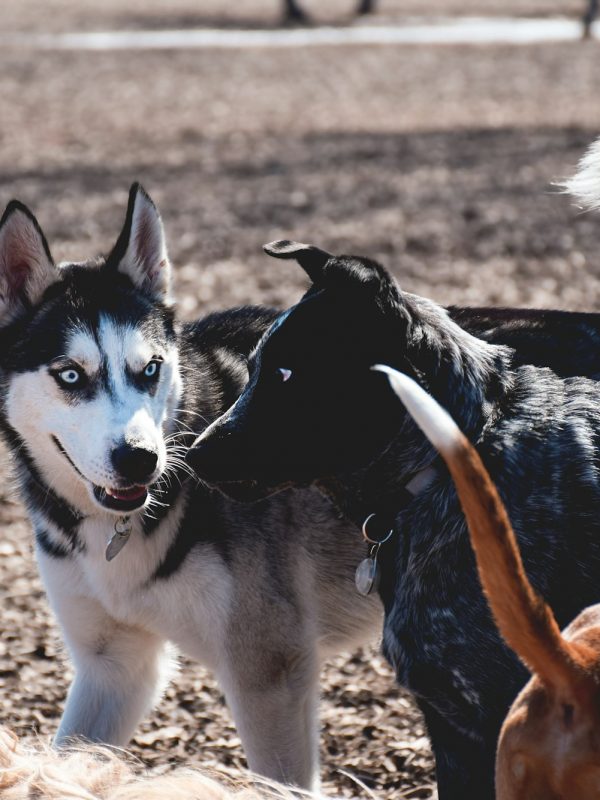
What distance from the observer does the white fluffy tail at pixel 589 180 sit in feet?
11.4

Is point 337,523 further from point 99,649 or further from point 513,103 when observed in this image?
point 513,103

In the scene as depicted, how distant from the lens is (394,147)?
539 inches

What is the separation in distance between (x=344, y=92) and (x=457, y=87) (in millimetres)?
1723

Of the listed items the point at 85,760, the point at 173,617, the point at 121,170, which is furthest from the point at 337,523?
the point at 121,170

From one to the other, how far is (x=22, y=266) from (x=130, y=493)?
804 millimetres

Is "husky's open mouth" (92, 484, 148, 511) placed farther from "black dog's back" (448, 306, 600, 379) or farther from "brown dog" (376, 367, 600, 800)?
"brown dog" (376, 367, 600, 800)

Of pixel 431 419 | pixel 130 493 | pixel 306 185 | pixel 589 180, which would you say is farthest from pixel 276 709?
pixel 306 185

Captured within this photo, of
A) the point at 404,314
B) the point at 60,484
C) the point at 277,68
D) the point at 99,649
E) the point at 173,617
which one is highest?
the point at 404,314

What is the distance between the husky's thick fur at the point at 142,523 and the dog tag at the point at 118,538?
1 centimetres

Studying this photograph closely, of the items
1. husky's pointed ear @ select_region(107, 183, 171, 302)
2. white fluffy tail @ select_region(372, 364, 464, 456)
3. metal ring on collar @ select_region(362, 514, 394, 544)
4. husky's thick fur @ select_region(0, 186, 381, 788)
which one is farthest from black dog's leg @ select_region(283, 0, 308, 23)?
white fluffy tail @ select_region(372, 364, 464, 456)

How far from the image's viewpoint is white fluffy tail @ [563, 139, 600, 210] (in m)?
3.48

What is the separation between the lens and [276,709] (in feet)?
11.6

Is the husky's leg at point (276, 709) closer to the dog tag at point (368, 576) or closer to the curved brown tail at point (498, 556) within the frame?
the dog tag at point (368, 576)

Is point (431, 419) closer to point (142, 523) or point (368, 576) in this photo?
point (368, 576)
